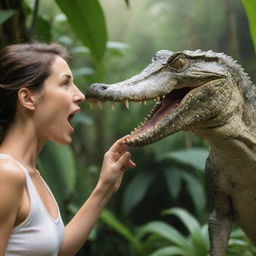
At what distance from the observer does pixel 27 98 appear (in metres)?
1.14

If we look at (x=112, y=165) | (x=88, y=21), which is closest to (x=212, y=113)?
(x=112, y=165)

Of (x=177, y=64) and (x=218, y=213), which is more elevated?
(x=177, y=64)

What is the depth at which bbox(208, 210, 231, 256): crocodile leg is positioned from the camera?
1.48 metres

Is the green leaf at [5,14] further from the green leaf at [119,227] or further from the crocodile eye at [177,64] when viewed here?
the green leaf at [119,227]

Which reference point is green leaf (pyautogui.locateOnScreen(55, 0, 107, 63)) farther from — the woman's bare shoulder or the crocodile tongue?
the woman's bare shoulder

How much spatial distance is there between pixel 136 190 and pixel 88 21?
2.27 metres

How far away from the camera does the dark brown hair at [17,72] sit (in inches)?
44.3

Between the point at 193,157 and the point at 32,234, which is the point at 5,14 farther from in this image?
the point at 193,157

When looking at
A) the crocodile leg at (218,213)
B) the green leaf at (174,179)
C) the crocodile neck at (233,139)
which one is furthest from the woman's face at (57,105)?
the green leaf at (174,179)

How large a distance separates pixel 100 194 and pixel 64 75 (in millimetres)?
338

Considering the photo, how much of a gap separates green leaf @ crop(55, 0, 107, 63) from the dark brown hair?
805 millimetres

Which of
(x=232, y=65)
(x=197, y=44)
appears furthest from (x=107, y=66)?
(x=232, y=65)

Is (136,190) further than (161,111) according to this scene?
Yes

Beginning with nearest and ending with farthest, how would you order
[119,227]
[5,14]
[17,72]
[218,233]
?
[17,72] < [218,233] < [5,14] < [119,227]
